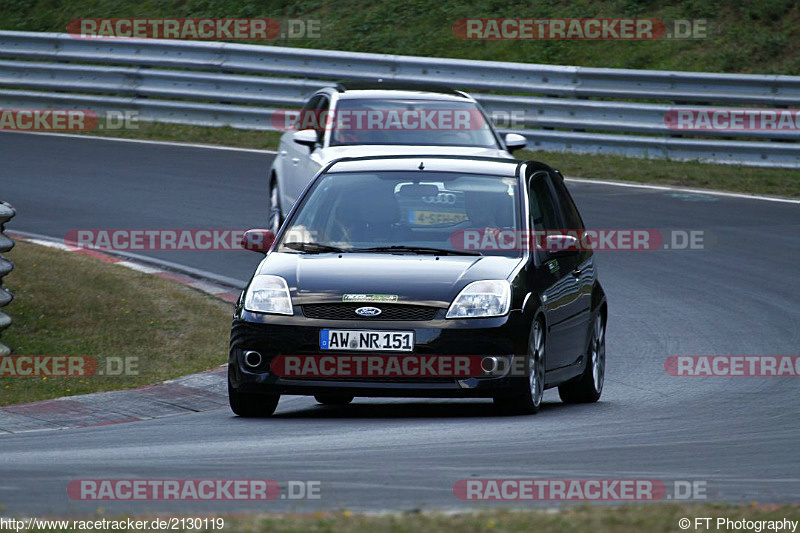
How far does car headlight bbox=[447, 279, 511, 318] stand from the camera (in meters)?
8.70

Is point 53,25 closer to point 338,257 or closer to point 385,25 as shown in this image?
point 385,25

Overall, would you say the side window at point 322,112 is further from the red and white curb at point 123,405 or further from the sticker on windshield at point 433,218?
the sticker on windshield at point 433,218

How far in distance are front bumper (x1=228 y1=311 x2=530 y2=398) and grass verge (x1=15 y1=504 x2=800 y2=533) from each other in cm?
282

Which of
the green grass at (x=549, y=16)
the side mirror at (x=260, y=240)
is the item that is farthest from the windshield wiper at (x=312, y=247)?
the green grass at (x=549, y=16)

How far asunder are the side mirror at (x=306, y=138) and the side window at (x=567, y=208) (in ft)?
13.9

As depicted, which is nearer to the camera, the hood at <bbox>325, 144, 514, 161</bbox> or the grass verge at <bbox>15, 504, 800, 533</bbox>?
the grass verge at <bbox>15, 504, 800, 533</bbox>

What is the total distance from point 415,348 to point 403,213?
4.47ft

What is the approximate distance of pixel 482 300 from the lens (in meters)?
8.77

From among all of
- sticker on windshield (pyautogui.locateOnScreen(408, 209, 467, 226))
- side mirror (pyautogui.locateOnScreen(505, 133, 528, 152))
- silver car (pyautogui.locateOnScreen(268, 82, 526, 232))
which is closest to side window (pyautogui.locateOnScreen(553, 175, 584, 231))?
sticker on windshield (pyautogui.locateOnScreen(408, 209, 467, 226))

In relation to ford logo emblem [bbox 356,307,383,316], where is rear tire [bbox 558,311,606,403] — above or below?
below

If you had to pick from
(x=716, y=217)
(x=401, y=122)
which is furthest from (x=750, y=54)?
(x=401, y=122)

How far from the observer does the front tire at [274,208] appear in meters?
15.4

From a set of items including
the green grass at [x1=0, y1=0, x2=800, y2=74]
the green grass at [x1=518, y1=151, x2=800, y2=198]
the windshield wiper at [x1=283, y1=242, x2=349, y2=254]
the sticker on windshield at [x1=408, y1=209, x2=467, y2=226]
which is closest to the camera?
the windshield wiper at [x1=283, y1=242, x2=349, y2=254]

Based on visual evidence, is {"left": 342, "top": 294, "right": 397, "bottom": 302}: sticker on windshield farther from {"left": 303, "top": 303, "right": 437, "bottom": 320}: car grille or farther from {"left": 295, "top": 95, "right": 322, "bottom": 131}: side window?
{"left": 295, "top": 95, "right": 322, "bottom": 131}: side window
